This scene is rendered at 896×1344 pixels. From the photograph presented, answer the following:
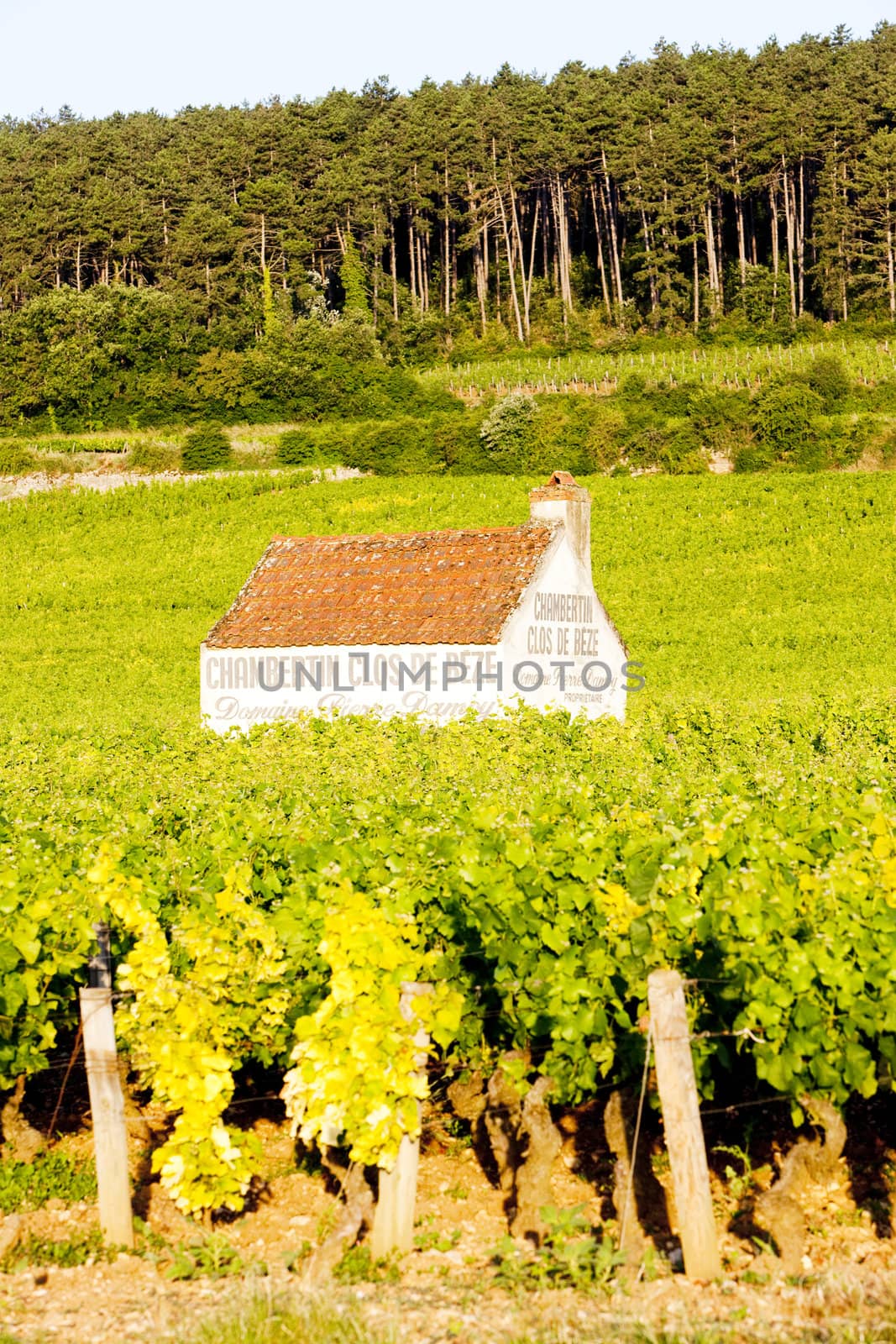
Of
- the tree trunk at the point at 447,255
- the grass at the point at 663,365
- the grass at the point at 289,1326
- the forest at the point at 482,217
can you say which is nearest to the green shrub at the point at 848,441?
the grass at the point at 663,365

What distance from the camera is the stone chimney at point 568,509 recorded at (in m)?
24.8

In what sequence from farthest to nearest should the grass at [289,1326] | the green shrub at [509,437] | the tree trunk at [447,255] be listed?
the tree trunk at [447,255] → the green shrub at [509,437] → the grass at [289,1326]

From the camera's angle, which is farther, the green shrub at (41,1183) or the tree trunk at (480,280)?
the tree trunk at (480,280)

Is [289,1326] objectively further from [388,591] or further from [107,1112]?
[388,591]

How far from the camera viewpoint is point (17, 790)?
1491 cm

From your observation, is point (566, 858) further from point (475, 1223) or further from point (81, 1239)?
point (81, 1239)

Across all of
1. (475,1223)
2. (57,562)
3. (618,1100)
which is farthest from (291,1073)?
(57,562)

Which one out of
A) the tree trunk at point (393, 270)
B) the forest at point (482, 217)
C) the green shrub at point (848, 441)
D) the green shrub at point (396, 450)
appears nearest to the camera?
the green shrub at point (848, 441)

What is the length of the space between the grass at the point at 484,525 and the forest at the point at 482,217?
2670 centimetres

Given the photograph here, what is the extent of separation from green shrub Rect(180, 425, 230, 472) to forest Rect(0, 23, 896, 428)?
1468 cm

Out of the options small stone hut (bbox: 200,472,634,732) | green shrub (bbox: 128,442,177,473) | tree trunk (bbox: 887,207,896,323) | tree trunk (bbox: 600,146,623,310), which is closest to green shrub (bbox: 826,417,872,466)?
green shrub (bbox: 128,442,177,473)

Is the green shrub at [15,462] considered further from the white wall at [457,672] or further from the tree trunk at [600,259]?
the white wall at [457,672]

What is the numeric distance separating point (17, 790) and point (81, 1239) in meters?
8.12

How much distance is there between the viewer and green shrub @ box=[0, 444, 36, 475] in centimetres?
7006
